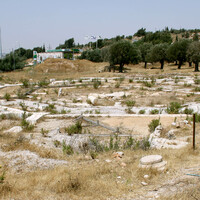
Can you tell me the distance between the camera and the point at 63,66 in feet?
140

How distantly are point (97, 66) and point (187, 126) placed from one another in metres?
38.8

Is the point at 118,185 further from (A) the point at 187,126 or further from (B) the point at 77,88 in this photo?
(B) the point at 77,88

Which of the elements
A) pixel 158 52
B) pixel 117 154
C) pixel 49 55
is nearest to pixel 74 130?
pixel 117 154

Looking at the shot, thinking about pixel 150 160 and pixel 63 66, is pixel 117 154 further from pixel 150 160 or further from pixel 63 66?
pixel 63 66

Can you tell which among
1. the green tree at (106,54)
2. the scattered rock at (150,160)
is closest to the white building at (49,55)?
the green tree at (106,54)

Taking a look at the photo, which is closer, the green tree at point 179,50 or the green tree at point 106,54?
the green tree at point 179,50

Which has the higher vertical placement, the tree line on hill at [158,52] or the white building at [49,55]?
the white building at [49,55]

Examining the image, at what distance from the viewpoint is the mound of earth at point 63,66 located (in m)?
41.0

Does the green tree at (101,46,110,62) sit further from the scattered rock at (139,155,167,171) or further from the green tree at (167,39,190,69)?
the scattered rock at (139,155,167,171)

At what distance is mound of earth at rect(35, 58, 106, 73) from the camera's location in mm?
41022

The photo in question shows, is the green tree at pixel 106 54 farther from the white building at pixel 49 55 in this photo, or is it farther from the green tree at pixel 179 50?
the white building at pixel 49 55

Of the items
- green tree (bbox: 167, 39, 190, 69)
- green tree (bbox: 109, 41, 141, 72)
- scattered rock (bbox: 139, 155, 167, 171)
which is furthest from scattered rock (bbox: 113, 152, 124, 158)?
green tree (bbox: 167, 39, 190, 69)

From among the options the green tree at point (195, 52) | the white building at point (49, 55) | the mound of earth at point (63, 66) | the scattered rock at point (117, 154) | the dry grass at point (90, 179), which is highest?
the white building at point (49, 55)

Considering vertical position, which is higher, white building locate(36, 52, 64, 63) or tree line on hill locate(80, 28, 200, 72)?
white building locate(36, 52, 64, 63)
